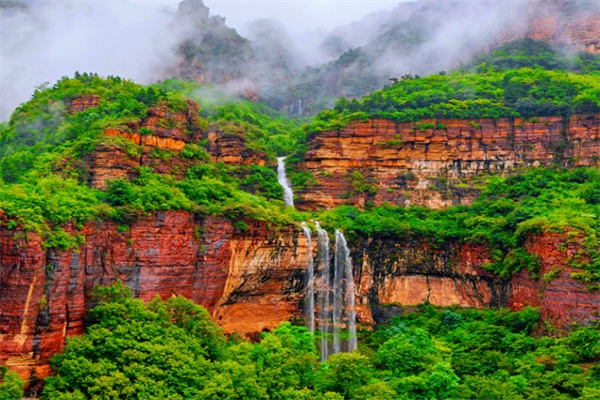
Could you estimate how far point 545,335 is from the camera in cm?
3962

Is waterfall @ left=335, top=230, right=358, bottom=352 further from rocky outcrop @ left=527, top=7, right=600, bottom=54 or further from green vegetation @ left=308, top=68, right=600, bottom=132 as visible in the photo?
rocky outcrop @ left=527, top=7, right=600, bottom=54

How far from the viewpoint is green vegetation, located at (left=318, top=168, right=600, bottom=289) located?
4275cm

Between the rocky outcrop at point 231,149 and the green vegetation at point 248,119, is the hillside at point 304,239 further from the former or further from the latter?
the green vegetation at point 248,119

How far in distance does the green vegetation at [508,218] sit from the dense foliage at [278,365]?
594cm

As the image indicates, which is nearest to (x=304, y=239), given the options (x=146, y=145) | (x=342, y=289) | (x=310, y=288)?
(x=310, y=288)

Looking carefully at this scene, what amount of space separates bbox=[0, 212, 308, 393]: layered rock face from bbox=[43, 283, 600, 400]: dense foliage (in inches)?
45.1

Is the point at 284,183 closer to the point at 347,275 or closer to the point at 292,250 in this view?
the point at 347,275

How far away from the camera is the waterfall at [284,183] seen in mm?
51656

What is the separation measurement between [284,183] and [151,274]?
1773cm

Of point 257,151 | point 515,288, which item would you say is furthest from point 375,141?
point 515,288

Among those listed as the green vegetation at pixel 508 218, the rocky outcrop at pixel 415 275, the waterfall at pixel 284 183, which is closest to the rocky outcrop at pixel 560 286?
the green vegetation at pixel 508 218

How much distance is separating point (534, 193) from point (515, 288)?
25.6 feet

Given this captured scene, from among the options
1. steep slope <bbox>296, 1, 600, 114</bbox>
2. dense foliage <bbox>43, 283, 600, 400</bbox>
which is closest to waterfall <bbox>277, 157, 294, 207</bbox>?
dense foliage <bbox>43, 283, 600, 400</bbox>

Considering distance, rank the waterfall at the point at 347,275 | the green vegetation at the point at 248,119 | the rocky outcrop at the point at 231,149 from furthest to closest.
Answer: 1. the green vegetation at the point at 248,119
2. the rocky outcrop at the point at 231,149
3. the waterfall at the point at 347,275
